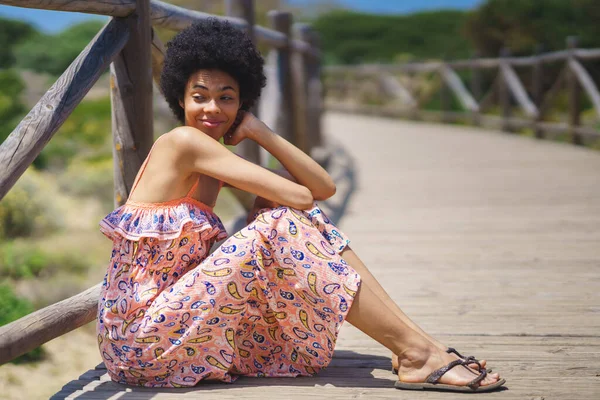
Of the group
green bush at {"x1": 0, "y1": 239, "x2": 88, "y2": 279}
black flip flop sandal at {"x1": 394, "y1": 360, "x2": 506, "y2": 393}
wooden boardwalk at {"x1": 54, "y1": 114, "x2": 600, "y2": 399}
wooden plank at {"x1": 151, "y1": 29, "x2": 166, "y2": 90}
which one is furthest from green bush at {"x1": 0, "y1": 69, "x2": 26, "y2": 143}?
black flip flop sandal at {"x1": 394, "y1": 360, "x2": 506, "y2": 393}

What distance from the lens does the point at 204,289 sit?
2264 mm

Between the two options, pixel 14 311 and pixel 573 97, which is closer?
pixel 14 311

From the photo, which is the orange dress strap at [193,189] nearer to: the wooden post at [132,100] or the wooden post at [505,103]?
the wooden post at [132,100]

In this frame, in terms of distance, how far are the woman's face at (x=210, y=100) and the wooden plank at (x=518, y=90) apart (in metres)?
8.77

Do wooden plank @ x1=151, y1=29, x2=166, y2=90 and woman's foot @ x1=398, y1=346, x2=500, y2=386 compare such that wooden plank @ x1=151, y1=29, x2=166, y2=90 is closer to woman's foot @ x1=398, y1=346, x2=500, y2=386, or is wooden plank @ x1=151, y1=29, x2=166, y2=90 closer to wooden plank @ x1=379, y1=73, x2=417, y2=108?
woman's foot @ x1=398, y1=346, x2=500, y2=386

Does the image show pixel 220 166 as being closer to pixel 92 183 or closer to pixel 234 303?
pixel 234 303

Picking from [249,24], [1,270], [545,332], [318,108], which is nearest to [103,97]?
[318,108]

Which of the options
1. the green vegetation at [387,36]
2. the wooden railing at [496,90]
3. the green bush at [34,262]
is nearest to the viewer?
the green bush at [34,262]

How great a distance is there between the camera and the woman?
7.45ft

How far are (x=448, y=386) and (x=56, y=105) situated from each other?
4.59 feet

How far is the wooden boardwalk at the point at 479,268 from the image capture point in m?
2.37

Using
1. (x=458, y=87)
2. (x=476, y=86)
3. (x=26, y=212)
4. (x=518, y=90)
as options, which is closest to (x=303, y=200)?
(x=26, y=212)

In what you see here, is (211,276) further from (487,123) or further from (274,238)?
(487,123)

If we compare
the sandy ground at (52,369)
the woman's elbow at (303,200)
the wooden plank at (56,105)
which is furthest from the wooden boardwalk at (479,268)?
the sandy ground at (52,369)
